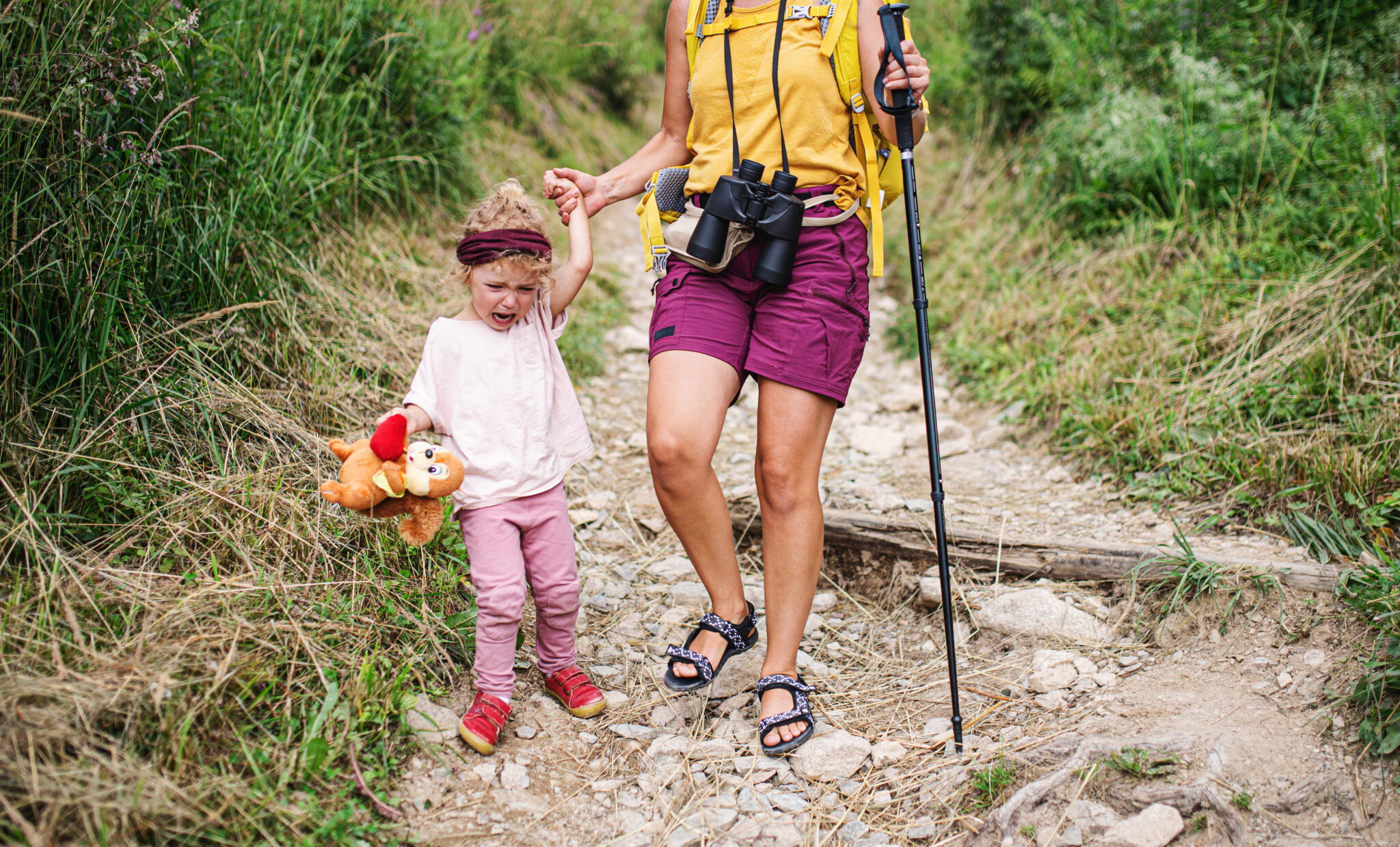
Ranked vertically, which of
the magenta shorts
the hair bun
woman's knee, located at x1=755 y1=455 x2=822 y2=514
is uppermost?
the hair bun

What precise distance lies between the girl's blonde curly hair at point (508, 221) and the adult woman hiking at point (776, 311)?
15cm

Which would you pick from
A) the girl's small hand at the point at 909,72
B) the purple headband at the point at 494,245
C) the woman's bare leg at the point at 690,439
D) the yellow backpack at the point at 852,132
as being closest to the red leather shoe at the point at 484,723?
the woman's bare leg at the point at 690,439

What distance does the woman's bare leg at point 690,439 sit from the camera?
2359 mm

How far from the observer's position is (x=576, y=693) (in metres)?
2.49

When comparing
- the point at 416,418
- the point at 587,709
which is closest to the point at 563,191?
the point at 416,418

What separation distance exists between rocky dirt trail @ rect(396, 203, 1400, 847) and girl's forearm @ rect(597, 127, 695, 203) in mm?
1491

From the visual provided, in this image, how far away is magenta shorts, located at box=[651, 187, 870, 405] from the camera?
7.78 ft

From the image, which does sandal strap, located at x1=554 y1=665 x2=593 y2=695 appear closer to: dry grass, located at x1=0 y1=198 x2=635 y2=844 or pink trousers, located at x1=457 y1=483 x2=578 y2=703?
pink trousers, located at x1=457 y1=483 x2=578 y2=703

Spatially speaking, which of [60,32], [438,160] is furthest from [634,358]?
[60,32]

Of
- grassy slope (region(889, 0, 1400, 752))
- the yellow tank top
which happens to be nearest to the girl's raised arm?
the yellow tank top

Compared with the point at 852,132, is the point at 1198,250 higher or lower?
lower

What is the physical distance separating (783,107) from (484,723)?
1.86m

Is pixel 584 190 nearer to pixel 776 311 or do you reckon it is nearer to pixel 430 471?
pixel 776 311

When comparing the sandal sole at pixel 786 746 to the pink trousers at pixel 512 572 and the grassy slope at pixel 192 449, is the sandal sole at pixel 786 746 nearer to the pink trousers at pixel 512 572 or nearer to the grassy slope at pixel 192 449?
the pink trousers at pixel 512 572
